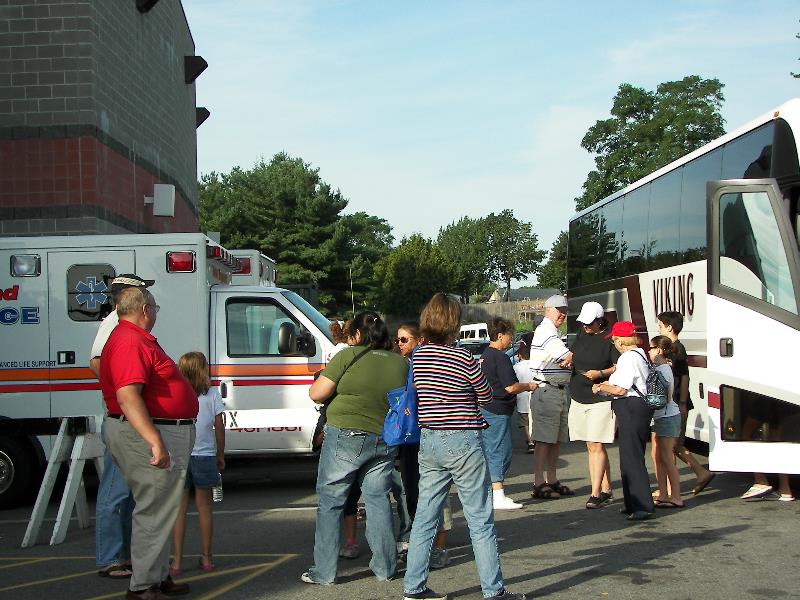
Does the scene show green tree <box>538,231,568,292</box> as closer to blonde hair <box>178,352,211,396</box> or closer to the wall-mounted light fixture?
the wall-mounted light fixture

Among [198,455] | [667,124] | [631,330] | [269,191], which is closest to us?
[198,455]

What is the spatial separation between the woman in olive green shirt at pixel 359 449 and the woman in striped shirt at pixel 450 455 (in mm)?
764

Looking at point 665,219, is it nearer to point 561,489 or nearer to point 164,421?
point 561,489

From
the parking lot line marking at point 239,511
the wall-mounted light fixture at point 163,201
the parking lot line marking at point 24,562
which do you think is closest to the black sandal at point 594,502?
the parking lot line marking at point 239,511

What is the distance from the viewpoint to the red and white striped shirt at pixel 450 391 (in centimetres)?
649

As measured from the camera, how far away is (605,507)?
1033 cm

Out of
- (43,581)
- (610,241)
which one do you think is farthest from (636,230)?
(43,581)

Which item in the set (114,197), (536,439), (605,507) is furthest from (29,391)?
(114,197)

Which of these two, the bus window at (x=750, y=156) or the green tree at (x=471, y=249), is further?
the green tree at (x=471, y=249)

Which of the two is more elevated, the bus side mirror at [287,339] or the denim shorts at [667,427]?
the bus side mirror at [287,339]

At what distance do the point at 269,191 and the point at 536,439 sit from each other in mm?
61099

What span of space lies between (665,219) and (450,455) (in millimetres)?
8971

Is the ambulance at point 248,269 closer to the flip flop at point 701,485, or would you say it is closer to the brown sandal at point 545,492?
the brown sandal at point 545,492

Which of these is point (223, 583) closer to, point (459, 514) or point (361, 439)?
point (361, 439)
